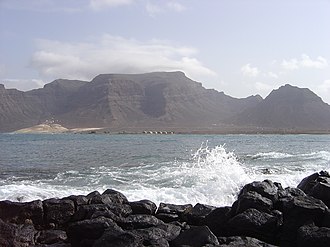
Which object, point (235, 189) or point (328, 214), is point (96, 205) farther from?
point (235, 189)

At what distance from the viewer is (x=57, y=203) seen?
9.98 metres

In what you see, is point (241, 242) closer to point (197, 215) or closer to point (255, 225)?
point (255, 225)

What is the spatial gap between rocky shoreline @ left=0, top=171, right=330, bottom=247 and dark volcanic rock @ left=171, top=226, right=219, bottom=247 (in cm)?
1

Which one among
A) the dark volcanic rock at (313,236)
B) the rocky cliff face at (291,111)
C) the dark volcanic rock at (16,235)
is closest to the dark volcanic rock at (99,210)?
the dark volcanic rock at (16,235)

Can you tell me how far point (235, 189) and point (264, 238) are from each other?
6.36m

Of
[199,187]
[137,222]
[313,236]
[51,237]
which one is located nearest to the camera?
[313,236]

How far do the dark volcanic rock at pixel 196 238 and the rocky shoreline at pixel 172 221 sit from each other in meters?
0.01

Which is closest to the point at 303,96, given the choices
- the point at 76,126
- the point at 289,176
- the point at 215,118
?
the point at 215,118

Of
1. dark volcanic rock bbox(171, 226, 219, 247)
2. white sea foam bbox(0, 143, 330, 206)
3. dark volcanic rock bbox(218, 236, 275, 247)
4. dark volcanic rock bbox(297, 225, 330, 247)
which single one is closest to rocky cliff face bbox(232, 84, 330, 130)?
white sea foam bbox(0, 143, 330, 206)

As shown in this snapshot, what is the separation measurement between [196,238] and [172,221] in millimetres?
2512

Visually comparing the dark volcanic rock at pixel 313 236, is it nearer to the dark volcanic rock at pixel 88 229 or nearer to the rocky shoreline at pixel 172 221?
the rocky shoreline at pixel 172 221

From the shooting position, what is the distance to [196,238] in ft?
23.2

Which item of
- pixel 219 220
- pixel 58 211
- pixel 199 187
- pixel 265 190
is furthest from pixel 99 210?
pixel 199 187

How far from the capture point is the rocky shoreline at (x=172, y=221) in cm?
720
